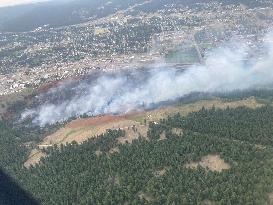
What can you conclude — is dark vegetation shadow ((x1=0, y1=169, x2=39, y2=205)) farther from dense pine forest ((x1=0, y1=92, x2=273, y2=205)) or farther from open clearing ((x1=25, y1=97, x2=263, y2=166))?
open clearing ((x1=25, y1=97, x2=263, y2=166))

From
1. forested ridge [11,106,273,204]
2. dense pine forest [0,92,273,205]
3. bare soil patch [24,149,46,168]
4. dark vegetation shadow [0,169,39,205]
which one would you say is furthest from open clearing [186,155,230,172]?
bare soil patch [24,149,46,168]

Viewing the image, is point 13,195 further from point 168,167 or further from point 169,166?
point 169,166

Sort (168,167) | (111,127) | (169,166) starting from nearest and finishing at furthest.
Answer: (168,167) < (169,166) < (111,127)

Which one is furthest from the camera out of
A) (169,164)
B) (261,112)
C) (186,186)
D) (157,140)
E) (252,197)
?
(261,112)

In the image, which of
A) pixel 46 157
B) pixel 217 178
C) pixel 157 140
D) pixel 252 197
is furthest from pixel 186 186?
pixel 46 157

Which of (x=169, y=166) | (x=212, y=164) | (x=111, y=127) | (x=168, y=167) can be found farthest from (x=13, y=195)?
(x=212, y=164)

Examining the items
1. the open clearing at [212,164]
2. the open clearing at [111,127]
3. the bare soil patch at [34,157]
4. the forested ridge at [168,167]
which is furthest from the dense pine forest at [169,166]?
the open clearing at [111,127]

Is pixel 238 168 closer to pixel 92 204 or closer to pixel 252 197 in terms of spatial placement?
pixel 252 197
